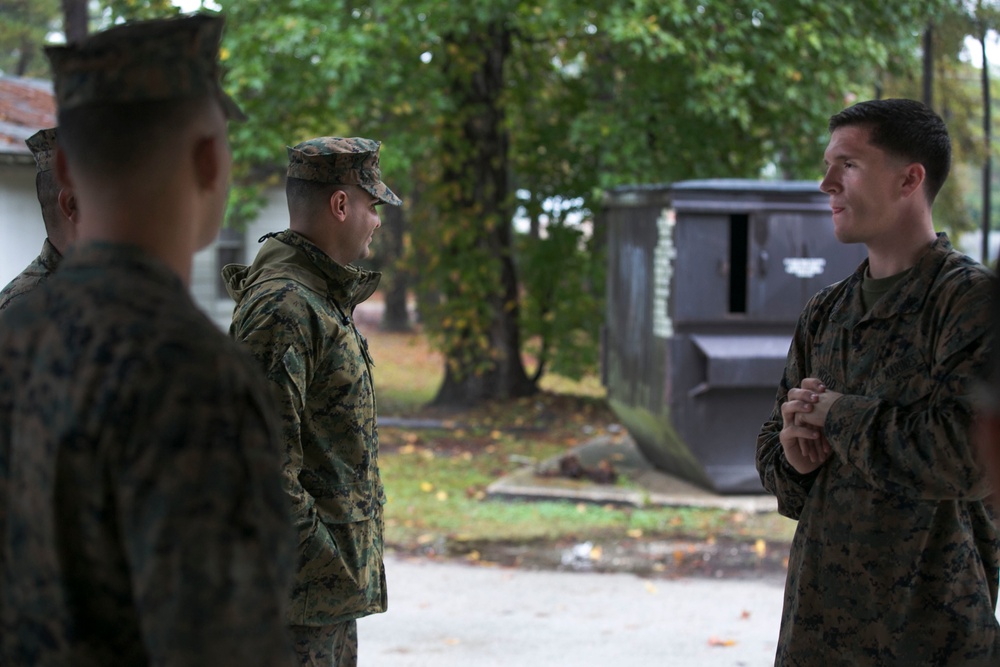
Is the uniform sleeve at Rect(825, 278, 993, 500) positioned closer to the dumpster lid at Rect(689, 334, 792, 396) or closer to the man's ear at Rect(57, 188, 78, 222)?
the man's ear at Rect(57, 188, 78, 222)

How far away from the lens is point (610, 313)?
9.82 m

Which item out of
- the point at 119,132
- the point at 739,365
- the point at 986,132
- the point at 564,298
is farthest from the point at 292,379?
the point at 986,132

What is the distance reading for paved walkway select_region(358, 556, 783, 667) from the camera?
5480 mm

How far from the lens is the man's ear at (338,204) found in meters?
3.42

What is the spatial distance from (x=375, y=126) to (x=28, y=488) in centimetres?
1087

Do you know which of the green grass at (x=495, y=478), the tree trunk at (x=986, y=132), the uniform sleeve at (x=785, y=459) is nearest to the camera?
the uniform sleeve at (x=785, y=459)

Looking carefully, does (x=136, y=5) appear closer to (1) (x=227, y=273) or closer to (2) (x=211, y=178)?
(1) (x=227, y=273)

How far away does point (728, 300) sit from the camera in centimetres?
844

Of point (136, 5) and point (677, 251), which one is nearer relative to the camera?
point (677, 251)

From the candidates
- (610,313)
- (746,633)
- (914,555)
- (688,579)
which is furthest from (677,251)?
(914,555)

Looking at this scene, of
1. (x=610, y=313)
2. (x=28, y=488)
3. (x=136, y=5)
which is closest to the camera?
(x=28, y=488)

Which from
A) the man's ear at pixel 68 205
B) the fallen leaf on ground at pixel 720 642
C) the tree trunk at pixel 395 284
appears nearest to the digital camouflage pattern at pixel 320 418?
the man's ear at pixel 68 205

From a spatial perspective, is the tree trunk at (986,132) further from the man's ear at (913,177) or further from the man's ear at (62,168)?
the man's ear at (62,168)

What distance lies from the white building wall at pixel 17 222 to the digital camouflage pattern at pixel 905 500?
10.7 m
